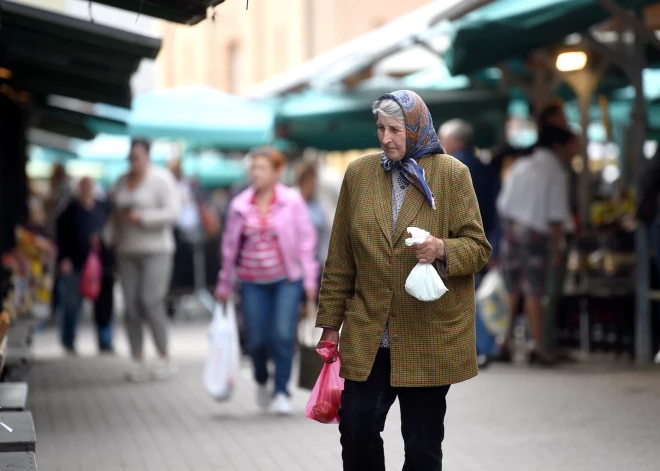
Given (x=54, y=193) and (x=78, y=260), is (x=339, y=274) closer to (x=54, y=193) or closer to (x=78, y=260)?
(x=78, y=260)

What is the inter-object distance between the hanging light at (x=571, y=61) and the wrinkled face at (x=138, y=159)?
4331mm

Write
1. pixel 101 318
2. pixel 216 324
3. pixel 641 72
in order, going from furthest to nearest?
pixel 101 318 < pixel 641 72 < pixel 216 324

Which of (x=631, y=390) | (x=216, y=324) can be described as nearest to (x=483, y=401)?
(x=631, y=390)

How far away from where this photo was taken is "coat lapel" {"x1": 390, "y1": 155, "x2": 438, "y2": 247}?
5.90 meters

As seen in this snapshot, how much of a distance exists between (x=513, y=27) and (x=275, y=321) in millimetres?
3367

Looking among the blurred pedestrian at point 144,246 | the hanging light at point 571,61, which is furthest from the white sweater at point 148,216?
the hanging light at point 571,61

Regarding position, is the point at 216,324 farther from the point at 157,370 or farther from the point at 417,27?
the point at 417,27

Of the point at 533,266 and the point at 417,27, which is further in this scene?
the point at 417,27

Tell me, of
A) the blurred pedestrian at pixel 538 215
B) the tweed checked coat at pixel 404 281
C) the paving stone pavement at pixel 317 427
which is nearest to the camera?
the tweed checked coat at pixel 404 281

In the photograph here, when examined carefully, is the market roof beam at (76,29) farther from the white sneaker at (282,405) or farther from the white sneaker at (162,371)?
the white sneaker at (162,371)

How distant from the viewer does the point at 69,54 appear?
10.9 metres

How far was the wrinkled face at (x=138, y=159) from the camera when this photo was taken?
1380cm

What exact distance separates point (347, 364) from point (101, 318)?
11.3 m

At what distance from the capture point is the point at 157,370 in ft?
44.0
